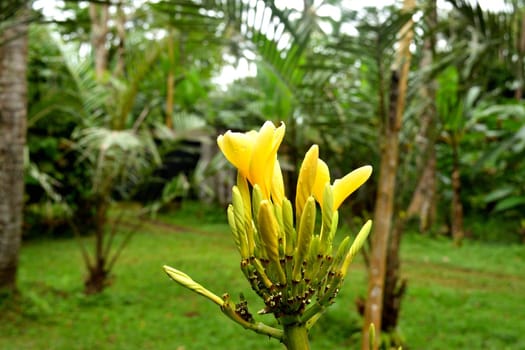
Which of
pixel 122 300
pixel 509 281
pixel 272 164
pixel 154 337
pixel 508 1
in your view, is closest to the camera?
pixel 272 164

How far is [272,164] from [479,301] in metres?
4.84

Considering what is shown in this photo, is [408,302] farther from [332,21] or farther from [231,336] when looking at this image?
[332,21]

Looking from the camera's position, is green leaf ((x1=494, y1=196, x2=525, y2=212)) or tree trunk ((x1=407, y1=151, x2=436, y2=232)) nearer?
green leaf ((x1=494, y1=196, x2=525, y2=212))

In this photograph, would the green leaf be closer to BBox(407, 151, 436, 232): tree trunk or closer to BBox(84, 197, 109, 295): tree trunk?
BBox(407, 151, 436, 232): tree trunk

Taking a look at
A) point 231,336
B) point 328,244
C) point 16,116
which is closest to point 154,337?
point 231,336

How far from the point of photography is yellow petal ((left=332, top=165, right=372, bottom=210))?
1.43 feet

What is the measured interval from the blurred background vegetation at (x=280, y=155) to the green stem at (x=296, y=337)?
1.73 meters

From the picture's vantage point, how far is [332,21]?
2.56 metres

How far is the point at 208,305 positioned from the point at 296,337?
4.49 metres

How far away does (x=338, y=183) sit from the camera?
1.51 ft

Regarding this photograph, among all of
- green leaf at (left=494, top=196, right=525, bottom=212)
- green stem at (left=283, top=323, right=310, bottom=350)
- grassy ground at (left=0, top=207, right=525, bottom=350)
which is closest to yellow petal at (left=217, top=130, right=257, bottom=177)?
green stem at (left=283, top=323, right=310, bottom=350)

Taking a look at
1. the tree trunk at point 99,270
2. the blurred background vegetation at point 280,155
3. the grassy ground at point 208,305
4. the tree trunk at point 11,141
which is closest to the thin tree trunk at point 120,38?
the blurred background vegetation at point 280,155

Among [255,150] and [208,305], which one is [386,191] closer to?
[255,150]

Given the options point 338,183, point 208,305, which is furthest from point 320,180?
point 208,305
